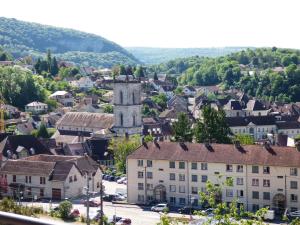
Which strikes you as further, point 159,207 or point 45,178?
point 45,178

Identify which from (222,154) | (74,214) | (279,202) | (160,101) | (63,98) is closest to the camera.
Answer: (74,214)

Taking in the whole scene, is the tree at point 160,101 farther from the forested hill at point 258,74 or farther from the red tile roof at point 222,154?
the red tile roof at point 222,154

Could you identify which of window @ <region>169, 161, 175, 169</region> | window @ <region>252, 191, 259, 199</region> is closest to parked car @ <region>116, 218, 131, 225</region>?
window @ <region>169, 161, 175, 169</region>

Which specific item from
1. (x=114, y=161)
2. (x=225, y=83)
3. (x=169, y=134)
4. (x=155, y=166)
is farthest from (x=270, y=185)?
(x=225, y=83)

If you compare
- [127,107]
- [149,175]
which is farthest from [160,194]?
[127,107]

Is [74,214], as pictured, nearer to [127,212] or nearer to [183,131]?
[127,212]

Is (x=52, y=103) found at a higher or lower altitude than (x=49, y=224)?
lower

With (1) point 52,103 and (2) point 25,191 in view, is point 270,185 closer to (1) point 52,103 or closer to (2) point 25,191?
(2) point 25,191
